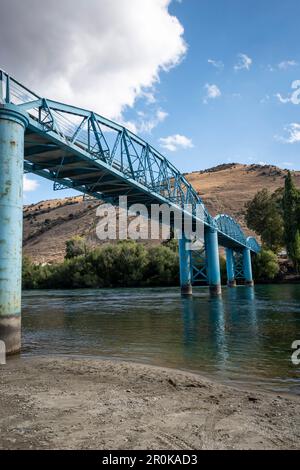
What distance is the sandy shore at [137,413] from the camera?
5.24 metres

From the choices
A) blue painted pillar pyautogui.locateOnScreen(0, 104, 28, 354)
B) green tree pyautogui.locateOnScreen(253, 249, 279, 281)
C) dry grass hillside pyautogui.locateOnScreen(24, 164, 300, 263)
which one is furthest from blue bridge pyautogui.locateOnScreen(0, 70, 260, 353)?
dry grass hillside pyautogui.locateOnScreen(24, 164, 300, 263)

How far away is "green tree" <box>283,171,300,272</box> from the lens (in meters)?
66.5

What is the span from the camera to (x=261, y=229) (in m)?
91.9

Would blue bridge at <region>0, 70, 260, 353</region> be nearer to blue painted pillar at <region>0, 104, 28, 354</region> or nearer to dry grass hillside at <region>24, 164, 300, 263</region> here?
blue painted pillar at <region>0, 104, 28, 354</region>

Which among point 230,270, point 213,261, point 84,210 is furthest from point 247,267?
point 84,210

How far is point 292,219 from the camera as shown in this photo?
219 ft

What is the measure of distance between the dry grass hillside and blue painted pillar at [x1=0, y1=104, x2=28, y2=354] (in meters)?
105

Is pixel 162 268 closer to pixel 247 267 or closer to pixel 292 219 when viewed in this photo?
pixel 247 267

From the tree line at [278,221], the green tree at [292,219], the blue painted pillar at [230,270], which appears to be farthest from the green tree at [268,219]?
the blue painted pillar at [230,270]

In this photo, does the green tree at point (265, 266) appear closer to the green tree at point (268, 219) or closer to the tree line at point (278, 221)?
the tree line at point (278, 221)

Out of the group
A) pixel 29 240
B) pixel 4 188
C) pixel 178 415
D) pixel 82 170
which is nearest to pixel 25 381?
pixel 178 415

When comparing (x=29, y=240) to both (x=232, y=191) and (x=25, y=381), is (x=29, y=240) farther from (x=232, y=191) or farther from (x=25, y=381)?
(x=25, y=381)

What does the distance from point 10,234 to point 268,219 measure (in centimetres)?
8186

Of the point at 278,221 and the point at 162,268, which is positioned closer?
the point at 162,268
